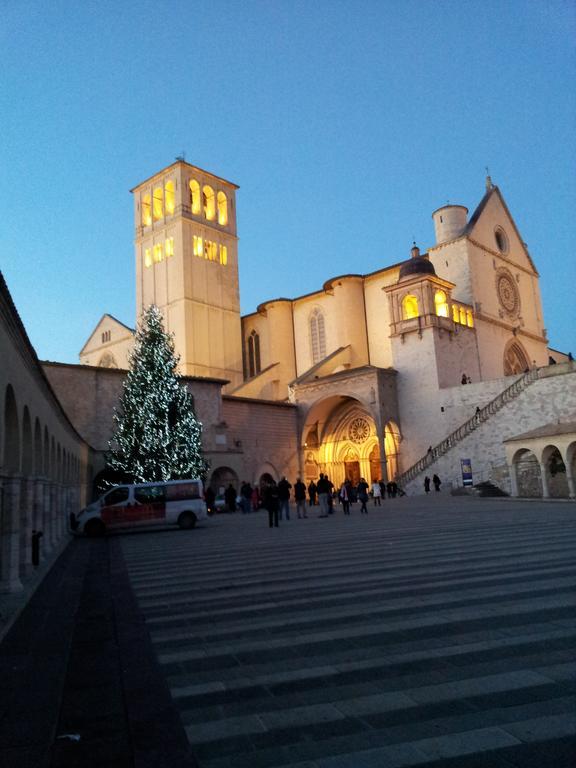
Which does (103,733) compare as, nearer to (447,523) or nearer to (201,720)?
(201,720)

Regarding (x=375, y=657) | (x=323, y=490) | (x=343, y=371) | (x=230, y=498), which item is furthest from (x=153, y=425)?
(x=375, y=657)

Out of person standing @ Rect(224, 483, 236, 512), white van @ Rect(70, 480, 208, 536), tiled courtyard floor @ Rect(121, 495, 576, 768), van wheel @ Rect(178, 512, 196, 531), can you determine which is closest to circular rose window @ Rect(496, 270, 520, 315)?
person standing @ Rect(224, 483, 236, 512)

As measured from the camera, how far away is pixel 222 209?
49.7 metres

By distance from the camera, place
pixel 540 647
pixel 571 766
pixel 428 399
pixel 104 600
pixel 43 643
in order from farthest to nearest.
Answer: pixel 428 399 → pixel 104 600 → pixel 43 643 → pixel 540 647 → pixel 571 766

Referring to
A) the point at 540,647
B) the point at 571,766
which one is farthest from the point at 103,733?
the point at 540,647

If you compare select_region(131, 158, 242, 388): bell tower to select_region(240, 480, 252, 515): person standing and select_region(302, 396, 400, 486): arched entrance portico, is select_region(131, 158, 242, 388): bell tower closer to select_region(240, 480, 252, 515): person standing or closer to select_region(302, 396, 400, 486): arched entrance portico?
select_region(302, 396, 400, 486): arched entrance portico

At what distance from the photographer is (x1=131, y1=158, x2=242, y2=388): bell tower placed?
44.6 m

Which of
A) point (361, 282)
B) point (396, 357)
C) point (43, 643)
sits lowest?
point (43, 643)

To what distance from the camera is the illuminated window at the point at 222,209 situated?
49.4 meters

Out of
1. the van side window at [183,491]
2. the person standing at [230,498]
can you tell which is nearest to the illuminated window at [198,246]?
the person standing at [230,498]

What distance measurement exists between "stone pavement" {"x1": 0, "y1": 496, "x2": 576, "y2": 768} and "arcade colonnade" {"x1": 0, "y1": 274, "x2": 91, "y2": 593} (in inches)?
40.7

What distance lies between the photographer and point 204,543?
14.0 meters

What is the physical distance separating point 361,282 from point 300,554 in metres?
34.9

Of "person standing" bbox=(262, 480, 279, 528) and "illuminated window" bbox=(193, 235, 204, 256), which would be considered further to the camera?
"illuminated window" bbox=(193, 235, 204, 256)
